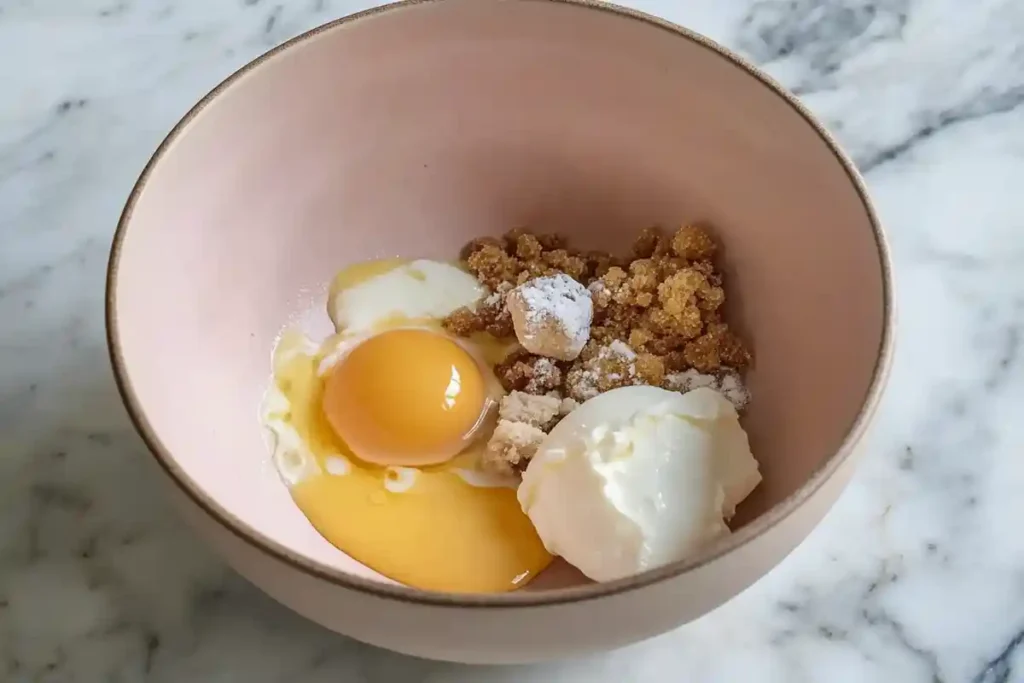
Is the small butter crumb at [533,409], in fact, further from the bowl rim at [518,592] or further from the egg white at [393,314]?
the bowl rim at [518,592]

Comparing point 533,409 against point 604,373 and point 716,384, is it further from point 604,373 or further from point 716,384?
point 716,384

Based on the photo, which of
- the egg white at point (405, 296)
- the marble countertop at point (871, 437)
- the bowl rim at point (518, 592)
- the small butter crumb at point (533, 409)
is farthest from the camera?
the egg white at point (405, 296)

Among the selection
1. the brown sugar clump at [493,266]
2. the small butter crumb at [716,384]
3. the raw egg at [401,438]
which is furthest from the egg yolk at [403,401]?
the small butter crumb at [716,384]

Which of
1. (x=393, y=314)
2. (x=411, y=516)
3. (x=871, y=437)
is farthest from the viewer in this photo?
(x=393, y=314)

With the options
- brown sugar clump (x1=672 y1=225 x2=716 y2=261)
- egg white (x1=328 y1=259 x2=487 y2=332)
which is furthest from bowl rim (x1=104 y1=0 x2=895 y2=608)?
egg white (x1=328 y1=259 x2=487 y2=332)

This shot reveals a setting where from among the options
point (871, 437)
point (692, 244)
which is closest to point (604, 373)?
point (692, 244)

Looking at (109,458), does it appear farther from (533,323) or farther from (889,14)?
(889,14)

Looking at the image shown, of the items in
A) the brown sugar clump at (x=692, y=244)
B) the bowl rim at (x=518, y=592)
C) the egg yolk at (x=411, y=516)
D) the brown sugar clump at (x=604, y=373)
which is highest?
the bowl rim at (x=518, y=592)
